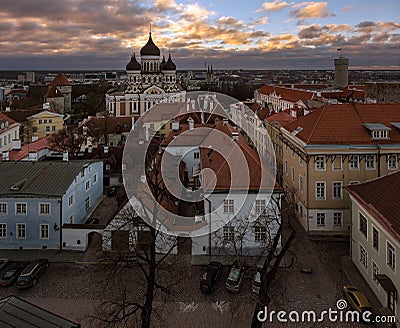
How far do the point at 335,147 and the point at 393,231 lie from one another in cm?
907

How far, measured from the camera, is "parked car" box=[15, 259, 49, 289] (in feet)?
56.7

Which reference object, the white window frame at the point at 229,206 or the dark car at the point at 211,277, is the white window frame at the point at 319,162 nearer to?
the white window frame at the point at 229,206

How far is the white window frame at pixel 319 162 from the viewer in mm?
23016

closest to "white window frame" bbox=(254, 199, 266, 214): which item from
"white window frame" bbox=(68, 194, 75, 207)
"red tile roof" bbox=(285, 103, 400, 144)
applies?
"red tile roof" bbox=(285, 103, 400, 144)

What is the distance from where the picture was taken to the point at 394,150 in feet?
75.5

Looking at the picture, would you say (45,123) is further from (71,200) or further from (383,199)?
(383,199)

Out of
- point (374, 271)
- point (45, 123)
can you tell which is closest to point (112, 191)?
point (374, 271)

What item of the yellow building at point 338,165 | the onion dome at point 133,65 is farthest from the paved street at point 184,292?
the onion dome at point 133,65

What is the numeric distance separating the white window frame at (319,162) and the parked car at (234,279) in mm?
8059

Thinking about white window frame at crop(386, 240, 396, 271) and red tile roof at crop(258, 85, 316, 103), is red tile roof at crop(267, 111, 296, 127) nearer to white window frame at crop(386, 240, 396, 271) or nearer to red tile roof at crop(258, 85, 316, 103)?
red tile roof at crop(258, 85, 316, 103)

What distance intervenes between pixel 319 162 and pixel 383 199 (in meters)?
6.55

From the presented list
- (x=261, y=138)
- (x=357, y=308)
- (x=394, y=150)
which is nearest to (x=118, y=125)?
(x=261, y=138)

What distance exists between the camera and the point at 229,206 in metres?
20.1

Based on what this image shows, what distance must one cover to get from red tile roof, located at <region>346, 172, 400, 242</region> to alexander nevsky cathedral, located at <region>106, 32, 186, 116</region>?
51.8m
